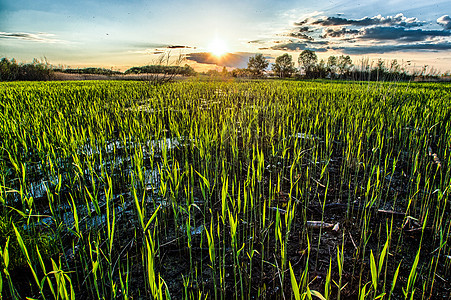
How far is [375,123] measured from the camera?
3.25 meters

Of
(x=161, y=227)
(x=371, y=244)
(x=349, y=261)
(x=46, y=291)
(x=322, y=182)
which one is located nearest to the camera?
(x=46, y=291)

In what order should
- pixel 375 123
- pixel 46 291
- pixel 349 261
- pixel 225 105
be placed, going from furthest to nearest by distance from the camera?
pixel 225 105
pixel 375 123
pixel 349 261
pixel 46 291

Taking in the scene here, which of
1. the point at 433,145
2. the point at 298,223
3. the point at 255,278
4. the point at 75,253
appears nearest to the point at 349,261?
the point at 298,223

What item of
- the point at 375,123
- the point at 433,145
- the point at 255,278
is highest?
the point at 375,123

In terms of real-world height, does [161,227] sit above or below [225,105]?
below

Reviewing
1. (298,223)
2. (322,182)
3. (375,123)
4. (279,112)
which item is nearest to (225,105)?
(279,112)

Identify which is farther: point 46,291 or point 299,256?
point 299,256

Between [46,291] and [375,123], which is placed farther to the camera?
[375,123]

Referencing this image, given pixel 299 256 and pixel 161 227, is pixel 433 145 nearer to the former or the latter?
pixel 299 256

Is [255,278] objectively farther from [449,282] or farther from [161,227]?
[449,282]

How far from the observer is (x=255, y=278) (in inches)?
44.8

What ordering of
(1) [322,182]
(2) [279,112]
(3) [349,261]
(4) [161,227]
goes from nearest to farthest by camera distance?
1. (3) [349,261]
2. (4) [161,227]
3. (1) [322,182]
4. (2) [279,112]

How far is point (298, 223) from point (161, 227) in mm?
852

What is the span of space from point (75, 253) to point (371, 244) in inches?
62.5
